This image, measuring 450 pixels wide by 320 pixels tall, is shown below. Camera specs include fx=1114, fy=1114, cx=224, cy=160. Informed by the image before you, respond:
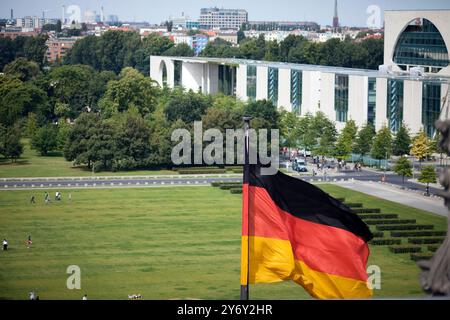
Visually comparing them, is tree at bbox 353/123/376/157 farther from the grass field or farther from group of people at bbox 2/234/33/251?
group of people at bbox 2/234/33/251

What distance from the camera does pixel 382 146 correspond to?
126 feet

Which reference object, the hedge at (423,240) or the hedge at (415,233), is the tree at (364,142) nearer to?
the hedge at (415,233)

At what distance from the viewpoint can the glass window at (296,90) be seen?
164ft

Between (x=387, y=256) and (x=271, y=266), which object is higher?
(x=271, y=266)

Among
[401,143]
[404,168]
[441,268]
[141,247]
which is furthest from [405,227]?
[441,268]

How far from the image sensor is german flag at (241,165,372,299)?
25.7 ft

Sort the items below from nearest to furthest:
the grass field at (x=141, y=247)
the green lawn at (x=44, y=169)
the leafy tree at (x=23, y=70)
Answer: the grass field at (x=141, y=247) → the green lawn at (x=44, y=169) → the leafy tree at (x=23, y=70)

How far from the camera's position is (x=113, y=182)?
3394 centimetres

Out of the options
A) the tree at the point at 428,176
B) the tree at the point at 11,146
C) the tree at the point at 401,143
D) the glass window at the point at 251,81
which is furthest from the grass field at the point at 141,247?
the glass window at the point at 251,81

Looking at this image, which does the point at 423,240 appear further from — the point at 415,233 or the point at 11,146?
the point at 11,146
